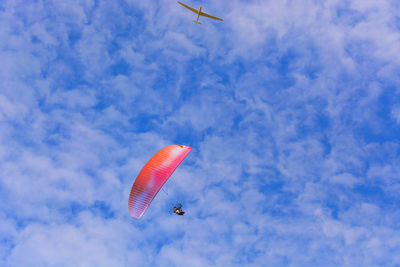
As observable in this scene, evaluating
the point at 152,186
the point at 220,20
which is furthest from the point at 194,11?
the point at 152,186

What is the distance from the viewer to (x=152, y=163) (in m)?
35.7

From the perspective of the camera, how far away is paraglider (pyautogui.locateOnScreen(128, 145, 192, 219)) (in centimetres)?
3459

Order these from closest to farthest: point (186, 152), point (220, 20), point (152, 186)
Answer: point (152, 186)
point (186, 152)
point (220, 20)

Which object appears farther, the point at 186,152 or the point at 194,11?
the point at 194,11

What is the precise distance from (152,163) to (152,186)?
3.18 metres

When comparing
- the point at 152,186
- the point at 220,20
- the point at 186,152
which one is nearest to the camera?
the point at 152,186

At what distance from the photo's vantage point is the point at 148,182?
34688mm

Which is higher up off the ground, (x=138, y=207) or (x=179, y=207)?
(x=179, y=207)

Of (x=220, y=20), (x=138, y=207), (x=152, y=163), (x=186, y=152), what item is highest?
(x=220, y=20)

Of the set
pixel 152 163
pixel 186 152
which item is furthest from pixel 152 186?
pixel 186 152

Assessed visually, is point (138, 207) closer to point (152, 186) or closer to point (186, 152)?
point (152, 186)

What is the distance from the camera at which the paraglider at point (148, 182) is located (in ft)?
113

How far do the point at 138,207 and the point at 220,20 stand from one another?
40358mm

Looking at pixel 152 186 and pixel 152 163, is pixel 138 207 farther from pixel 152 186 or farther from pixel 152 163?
pixel 152 163
